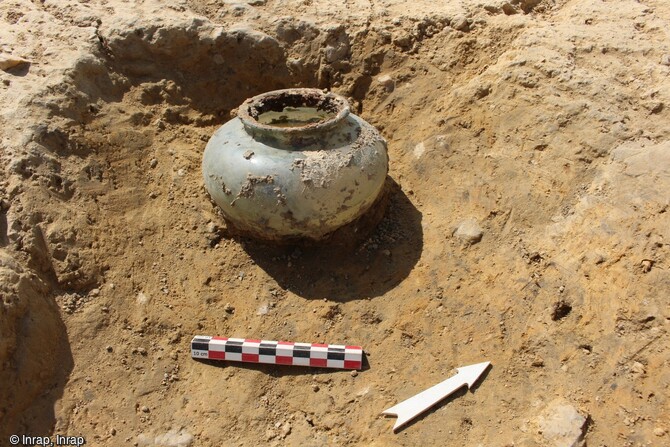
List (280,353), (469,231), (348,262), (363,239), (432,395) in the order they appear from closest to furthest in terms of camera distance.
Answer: (432,395)
(280,353)
(469,231)
(348,262)
(363,239)

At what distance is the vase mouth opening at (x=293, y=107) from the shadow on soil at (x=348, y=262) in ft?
3.07

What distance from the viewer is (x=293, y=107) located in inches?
162

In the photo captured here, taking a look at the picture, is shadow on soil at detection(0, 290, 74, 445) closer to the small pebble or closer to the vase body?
the vase body

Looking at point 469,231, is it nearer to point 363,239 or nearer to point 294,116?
point 363,239

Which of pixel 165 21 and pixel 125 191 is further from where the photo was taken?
pixel 165 21

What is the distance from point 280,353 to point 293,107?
6.18ft

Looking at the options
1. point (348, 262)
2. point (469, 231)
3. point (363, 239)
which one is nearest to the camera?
point (469, 231)

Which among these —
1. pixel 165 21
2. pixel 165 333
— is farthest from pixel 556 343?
pixel 165 21

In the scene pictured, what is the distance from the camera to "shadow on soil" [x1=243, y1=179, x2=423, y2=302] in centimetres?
387

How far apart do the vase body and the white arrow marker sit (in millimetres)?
1300

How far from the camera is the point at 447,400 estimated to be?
3.13 meters

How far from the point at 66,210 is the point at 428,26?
3540 millimetres

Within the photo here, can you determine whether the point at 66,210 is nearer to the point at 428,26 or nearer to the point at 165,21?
the point at 165,21

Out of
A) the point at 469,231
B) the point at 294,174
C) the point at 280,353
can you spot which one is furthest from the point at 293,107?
the point at 280,353
